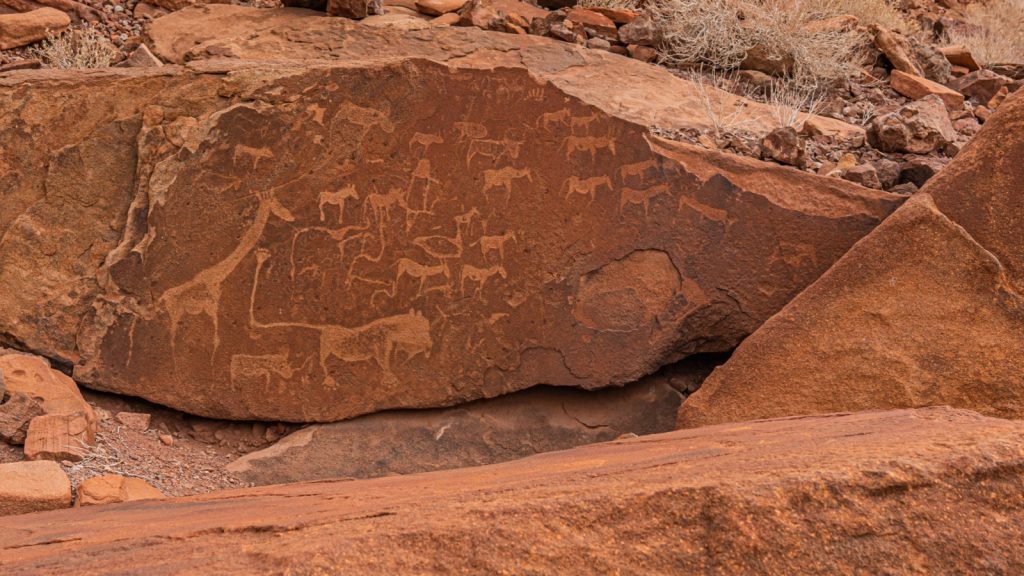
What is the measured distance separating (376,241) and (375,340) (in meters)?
0.35

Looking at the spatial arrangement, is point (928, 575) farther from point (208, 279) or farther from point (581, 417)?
point (208, 279)

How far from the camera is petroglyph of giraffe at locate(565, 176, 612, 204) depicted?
3820 millimetres

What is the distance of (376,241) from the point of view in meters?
3.77

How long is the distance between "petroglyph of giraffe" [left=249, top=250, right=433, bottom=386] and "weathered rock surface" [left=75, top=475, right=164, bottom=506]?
77 centimetres

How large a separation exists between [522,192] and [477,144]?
0.78ft

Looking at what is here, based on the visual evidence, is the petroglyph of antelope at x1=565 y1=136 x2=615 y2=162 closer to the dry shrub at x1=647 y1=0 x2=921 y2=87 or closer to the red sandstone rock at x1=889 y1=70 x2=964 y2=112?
the dry shrub at x1=647 y1=0 x2=921 y2=87

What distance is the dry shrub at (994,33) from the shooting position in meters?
7.18

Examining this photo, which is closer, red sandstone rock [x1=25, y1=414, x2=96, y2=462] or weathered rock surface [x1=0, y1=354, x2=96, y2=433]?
red sandstone rock [x1=25, y1=414, x2=96, y2=462]

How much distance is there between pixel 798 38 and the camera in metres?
6.07

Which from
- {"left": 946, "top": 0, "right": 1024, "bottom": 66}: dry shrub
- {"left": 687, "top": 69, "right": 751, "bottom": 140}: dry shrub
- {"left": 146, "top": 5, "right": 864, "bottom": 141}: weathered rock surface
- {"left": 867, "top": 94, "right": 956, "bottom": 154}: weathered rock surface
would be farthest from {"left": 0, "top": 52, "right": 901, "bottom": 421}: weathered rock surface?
{"left": 946, "top": 0, "right": 1024, "bottom": 66}: dry shrub

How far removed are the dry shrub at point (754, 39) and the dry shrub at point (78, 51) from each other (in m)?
3.08

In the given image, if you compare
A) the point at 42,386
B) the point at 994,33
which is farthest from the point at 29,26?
the point at 994,33

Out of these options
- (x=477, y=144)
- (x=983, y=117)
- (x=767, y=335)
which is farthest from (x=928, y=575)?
(x=983, y=117)

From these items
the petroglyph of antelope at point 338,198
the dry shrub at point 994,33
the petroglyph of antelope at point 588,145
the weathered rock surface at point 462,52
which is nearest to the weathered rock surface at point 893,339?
the petroglyph of antelope at point 588,145
